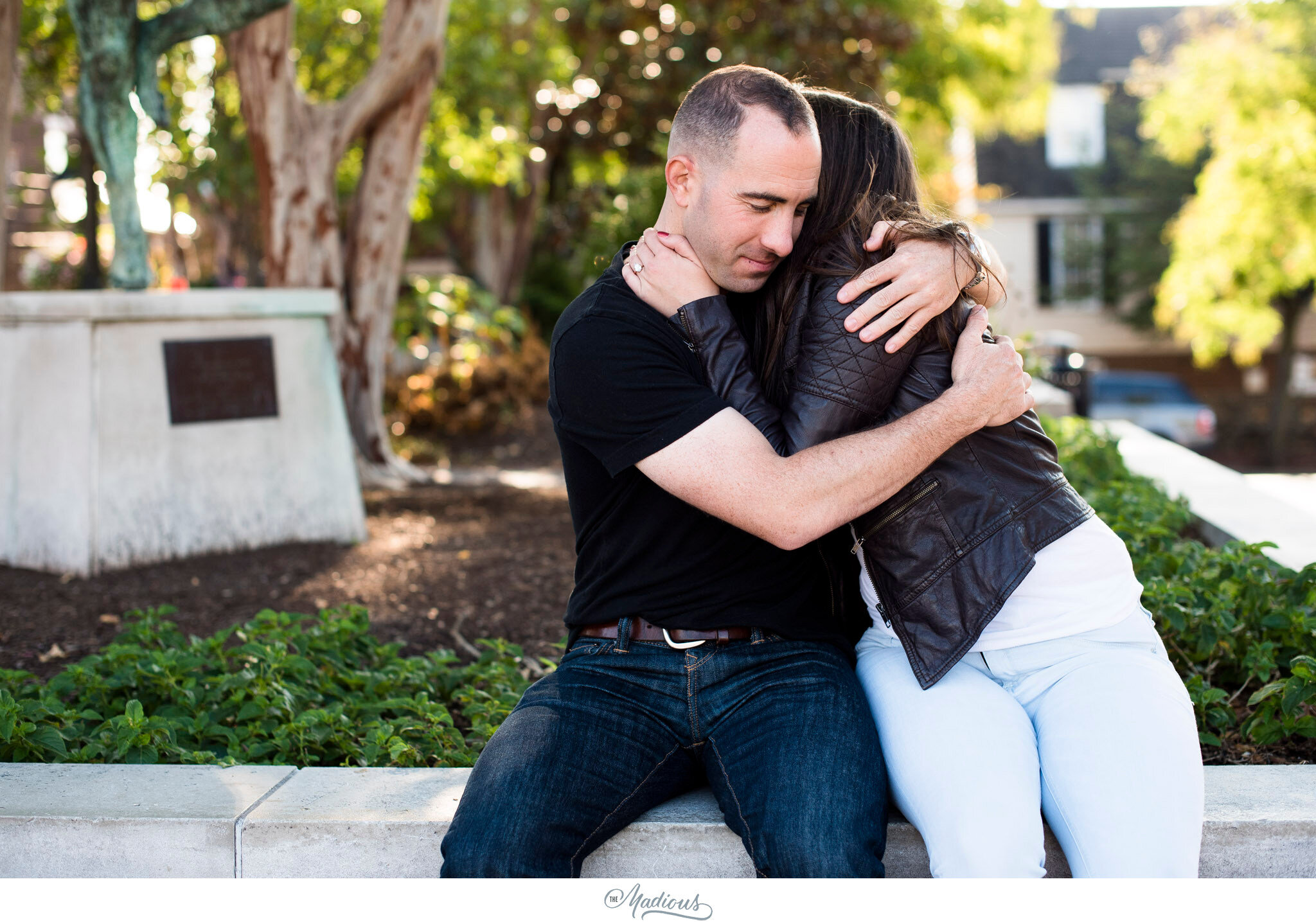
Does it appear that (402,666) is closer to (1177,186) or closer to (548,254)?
(548,254)

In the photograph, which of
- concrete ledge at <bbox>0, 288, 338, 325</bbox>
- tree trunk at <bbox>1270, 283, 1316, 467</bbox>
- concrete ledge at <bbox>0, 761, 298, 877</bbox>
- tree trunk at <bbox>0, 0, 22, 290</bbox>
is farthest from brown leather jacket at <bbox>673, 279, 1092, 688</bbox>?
tree trunk at <bbox>1270, 283, 1316, 467</bbox>

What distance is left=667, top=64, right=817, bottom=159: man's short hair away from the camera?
2.49 metres

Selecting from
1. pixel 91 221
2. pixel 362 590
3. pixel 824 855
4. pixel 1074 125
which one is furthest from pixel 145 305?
pixel 1074 125

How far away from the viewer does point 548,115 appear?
1748 centimetres

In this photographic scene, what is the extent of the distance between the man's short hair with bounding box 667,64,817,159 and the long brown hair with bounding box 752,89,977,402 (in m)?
0.11

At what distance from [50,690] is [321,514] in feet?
9.28

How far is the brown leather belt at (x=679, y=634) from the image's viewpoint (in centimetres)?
248

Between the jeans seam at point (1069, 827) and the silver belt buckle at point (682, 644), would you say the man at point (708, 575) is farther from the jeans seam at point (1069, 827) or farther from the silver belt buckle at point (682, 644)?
the jeans seam at point (1069, 827)

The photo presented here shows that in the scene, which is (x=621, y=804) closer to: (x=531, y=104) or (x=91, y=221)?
(x=91, y=221)

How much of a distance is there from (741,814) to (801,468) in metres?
0.67

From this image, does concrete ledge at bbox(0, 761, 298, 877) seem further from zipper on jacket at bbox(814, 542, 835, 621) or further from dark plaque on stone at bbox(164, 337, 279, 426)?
dark plaque on stone at bbox(164, 337, 279, 426)

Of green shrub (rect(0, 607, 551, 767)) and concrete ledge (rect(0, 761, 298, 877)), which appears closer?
concrete ledge (rect(0, 761, 298, 877))

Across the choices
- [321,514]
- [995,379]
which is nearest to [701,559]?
[995,379]

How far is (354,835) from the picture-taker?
2365mm
